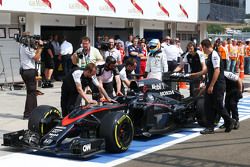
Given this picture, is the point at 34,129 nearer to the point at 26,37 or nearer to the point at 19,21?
the point at 26,37

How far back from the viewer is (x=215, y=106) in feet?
30.4

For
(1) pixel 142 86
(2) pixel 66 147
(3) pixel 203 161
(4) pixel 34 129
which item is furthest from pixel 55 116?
(3) pixel 203 161

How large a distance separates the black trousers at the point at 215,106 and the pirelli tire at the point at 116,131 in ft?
7.29

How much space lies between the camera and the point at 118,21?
21.4 meters

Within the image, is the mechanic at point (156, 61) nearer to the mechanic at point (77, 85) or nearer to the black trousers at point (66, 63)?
the mechanic at point (77, 85)

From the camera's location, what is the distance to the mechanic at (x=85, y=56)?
395 inches

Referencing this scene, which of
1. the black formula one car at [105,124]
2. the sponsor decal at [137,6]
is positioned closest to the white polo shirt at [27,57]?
the black formula one car at [105,124]

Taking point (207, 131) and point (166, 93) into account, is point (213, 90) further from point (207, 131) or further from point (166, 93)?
point (166, 93)

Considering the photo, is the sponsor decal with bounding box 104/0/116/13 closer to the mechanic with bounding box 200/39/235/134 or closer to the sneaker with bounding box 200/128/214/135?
the mechanic with bounding box 200/39/235/134

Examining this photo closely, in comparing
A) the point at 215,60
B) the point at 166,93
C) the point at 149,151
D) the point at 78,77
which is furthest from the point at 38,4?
the point at 149,151

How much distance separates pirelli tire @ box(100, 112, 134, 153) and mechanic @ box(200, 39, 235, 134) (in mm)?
2131

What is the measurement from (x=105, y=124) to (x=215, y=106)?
2768 millimetres

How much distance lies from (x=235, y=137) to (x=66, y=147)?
3303 millimetres

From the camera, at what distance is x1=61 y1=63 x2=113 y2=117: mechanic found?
826 centimetres
